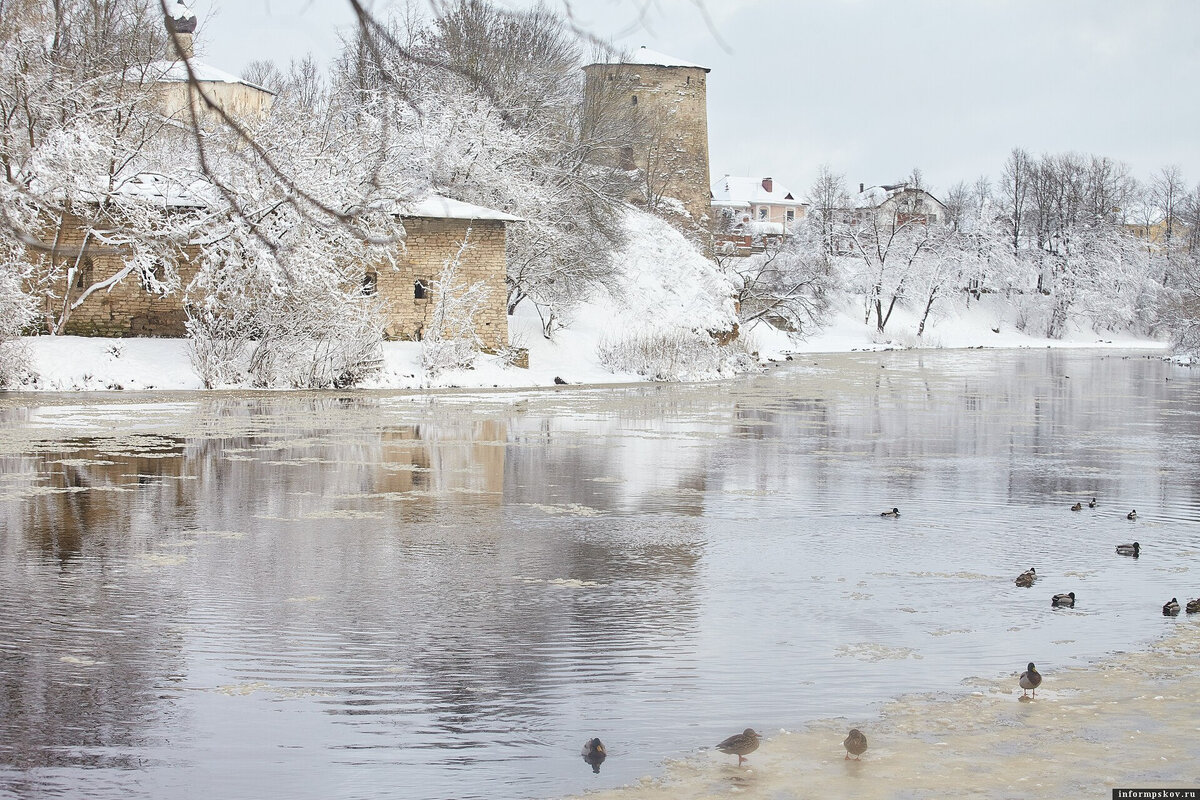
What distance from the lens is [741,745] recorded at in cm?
545

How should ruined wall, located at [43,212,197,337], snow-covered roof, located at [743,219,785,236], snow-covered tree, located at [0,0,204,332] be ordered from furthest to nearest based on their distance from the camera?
snow-covered roof, located at [743,219,785,236]
ruined wall, located at [43,212,197,337]
snow-covered tree, located at [0,0,204,332]

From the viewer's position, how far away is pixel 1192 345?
46.5m

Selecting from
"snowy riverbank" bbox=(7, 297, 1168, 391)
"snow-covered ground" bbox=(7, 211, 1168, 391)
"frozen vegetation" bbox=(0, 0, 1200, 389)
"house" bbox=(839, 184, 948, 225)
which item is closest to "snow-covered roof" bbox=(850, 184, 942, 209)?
"house" bbox=(839, 184, 948, 225)

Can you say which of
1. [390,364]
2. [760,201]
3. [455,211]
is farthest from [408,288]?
[760,201]

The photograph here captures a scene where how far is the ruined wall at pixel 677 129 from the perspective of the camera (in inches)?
2160

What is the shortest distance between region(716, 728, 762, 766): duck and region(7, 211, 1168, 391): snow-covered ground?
23994mm

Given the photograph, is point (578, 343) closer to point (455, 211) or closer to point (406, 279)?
point (455, 211)

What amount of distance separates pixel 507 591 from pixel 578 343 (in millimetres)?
27731

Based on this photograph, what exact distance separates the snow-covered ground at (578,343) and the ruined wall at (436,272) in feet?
3.12

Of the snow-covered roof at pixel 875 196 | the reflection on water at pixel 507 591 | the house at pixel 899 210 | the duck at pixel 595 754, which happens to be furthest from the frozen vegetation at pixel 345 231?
the snow-covered roof at pixel 875 196

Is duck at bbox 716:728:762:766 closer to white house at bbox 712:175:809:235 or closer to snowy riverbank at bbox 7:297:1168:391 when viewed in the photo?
snowy riverbank at bbox 7:297:1168:391

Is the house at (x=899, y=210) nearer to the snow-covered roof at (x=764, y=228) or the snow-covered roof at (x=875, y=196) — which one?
the snow-covered roof at (x=875, y=196)

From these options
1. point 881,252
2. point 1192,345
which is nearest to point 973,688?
point 1192,345

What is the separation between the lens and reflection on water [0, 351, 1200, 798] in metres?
5.82
